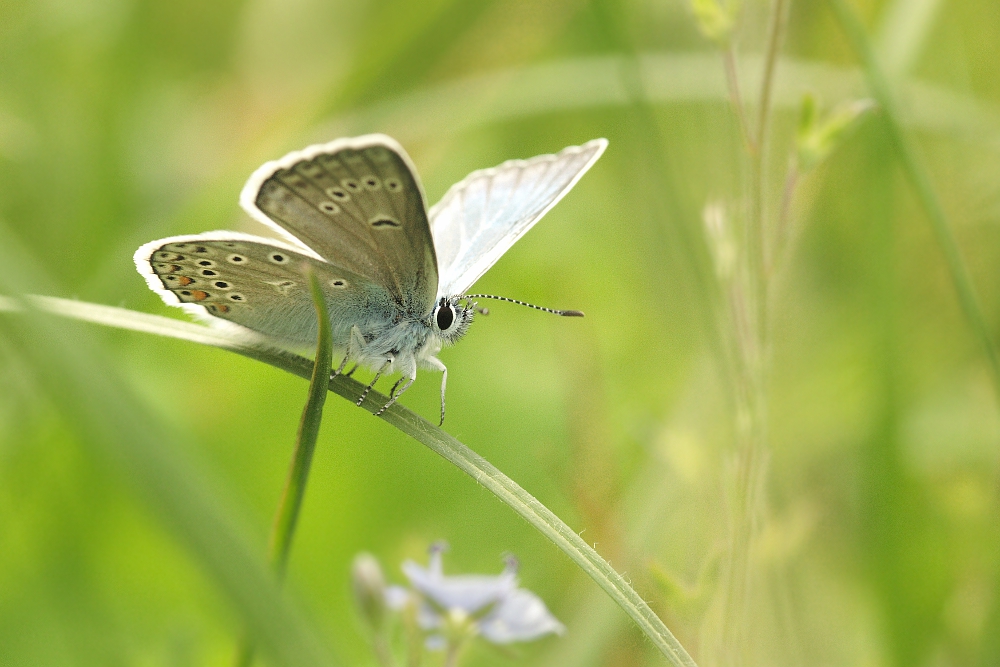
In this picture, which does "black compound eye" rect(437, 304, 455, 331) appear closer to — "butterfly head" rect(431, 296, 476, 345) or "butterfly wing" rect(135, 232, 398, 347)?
"butterfly head" rect(431, 296, 476, 345)

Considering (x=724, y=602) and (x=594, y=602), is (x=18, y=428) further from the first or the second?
(x=724, y=602)

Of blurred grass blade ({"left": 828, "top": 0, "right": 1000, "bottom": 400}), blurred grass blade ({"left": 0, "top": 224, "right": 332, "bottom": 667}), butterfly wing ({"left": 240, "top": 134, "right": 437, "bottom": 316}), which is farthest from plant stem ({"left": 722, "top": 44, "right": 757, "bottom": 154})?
blurred grass blade ({"left": 0, "top": 224, "right": 332, "bottom": 667})

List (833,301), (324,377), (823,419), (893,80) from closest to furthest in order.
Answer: (324,377), (893,80), (823,419), (833,301)

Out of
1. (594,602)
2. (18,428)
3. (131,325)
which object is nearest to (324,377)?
(131,325)

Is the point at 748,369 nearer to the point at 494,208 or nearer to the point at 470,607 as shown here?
the point at 470,607

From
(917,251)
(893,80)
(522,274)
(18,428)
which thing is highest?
(893,80)


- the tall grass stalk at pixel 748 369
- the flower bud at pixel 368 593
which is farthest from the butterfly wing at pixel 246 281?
the tall grass stalk at pixel 748 369

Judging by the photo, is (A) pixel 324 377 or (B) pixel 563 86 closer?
(A) pixel 324 377

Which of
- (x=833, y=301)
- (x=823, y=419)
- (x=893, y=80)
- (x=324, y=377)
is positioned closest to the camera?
(x=324, y=377)
